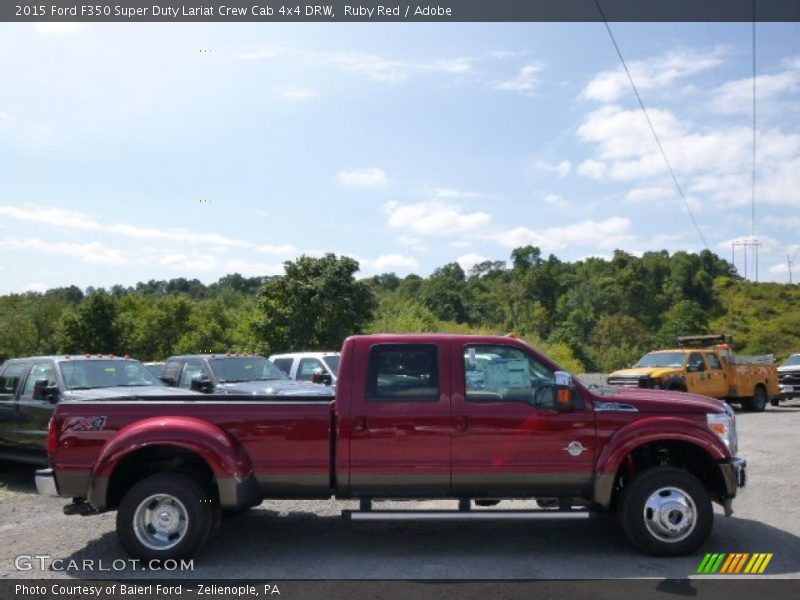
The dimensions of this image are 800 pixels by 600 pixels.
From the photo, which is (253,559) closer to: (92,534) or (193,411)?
(193,411)

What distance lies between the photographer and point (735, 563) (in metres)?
6.77

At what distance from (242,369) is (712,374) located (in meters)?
14.5

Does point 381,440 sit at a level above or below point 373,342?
below

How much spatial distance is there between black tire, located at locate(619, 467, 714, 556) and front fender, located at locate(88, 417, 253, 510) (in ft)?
11.0

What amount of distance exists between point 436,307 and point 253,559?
55.6 meters

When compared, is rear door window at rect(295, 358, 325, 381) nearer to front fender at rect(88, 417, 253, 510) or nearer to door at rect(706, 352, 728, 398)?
front fender at rect(88, 417, 253, 510)

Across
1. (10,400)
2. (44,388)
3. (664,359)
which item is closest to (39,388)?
(44,388)

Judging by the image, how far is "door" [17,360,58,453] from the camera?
35.7 feet

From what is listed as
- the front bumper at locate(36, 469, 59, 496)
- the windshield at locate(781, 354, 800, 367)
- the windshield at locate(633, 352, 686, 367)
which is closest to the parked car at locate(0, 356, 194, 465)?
the front bumper at locate(36, 469, 59, 496)

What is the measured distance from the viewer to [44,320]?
250ft

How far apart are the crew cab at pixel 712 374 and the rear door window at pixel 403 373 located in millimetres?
14990

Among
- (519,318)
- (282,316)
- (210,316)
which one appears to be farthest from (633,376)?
(210,316)

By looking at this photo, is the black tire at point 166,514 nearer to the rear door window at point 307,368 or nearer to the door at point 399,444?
the door at point 399,444

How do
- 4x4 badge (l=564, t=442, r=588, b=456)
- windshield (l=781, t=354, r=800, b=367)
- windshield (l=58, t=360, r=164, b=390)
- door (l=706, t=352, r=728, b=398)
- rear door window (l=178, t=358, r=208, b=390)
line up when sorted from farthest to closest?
windshield (l=781, t=354, r=800, b=367) → door (l=706, t=352, r=728, b=398) → rear door window (l=178, t=358, r=208, b=390) → windshield (l=58, t=360, r=164, b=390) → 4x4 badge (l=564, t=442, r=588, b=456)
